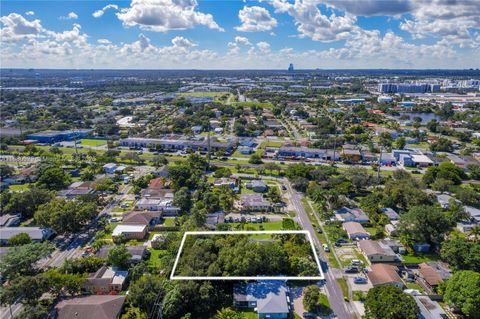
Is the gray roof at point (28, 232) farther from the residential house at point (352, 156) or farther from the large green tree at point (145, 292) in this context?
the residential house at point (352, 156)

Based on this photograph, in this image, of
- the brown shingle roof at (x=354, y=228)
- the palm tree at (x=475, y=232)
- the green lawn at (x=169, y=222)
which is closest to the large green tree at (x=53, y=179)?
the green lawn at (x=169, y=222)

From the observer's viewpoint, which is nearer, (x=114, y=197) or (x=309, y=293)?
(x=309, y=293)

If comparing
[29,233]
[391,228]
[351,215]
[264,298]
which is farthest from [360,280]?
[29,233]

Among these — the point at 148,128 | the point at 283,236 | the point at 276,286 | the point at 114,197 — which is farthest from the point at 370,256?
the point at 148,128

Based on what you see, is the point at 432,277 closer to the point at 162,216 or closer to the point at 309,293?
the point at 309,293

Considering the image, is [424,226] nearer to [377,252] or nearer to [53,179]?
[377,252]

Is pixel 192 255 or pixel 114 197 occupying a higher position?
pixel 192 255
